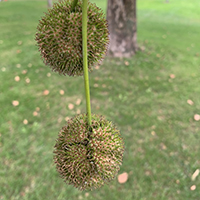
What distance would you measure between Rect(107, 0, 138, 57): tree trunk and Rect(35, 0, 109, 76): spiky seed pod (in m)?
4.66

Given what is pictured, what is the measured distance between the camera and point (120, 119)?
13.6ft

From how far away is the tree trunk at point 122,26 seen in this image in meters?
5.34

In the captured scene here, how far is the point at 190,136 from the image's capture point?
3959mm

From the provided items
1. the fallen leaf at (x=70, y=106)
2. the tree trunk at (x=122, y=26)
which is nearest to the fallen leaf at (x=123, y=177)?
the fallen leaf at (x=70, y=106)

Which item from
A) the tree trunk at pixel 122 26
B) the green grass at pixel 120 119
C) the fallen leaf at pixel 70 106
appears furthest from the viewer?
the tree trunk at pixel 122 26

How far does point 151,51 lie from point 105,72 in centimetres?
223

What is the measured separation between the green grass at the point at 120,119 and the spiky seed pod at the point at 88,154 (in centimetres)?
213

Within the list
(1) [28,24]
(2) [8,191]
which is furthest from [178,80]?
(1) [28,24]

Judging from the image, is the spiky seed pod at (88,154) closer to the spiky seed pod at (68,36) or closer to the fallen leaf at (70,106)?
the spiky seed pod at (68,36)

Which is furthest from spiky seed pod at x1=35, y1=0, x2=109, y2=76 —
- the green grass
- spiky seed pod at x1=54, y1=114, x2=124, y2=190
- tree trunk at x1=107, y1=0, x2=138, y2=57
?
tree trunk at x1=107, y1=0, x2=138, y2=57

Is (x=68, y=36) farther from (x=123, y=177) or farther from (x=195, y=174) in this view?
(x=195, y=174)

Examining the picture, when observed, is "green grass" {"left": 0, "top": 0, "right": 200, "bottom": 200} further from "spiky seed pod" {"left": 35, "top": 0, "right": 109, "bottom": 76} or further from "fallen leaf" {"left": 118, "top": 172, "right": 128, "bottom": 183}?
"spiky seed pod" {"left": 35, "top": 0, "right": 109, "bottom": 76}

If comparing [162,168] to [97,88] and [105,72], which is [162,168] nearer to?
[97,88]

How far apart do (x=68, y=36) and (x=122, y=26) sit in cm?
493
